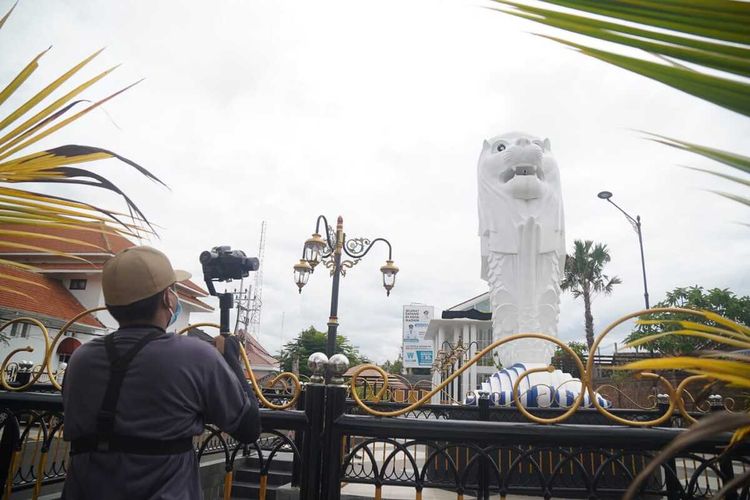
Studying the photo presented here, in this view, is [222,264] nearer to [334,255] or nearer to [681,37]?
[681,37]

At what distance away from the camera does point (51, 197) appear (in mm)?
1834

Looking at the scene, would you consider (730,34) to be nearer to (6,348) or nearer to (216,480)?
(216,480)

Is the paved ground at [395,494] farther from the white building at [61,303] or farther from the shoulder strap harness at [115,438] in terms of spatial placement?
the white building at [61,303]

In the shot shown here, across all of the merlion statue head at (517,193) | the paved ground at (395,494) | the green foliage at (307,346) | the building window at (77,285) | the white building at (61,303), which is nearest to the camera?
the paved ground at (395,494)

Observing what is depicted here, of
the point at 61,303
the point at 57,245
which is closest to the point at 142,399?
the point at 57,245

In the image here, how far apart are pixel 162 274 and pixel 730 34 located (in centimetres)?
161

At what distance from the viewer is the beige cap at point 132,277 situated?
1.58 meters

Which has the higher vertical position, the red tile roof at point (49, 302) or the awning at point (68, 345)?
the red tile roof at point (49, 302)

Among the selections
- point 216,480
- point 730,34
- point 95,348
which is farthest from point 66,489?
point 216,480

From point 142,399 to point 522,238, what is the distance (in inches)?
281

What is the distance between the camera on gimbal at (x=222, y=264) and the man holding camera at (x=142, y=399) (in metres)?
0.24

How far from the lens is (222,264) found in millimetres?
1895

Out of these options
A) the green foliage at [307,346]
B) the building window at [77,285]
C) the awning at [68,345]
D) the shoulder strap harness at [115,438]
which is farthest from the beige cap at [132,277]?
the green foliage at [307,346]

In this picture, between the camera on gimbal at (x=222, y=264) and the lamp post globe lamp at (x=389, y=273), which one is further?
the lamp post globe lamp at (x=389, y=273)
